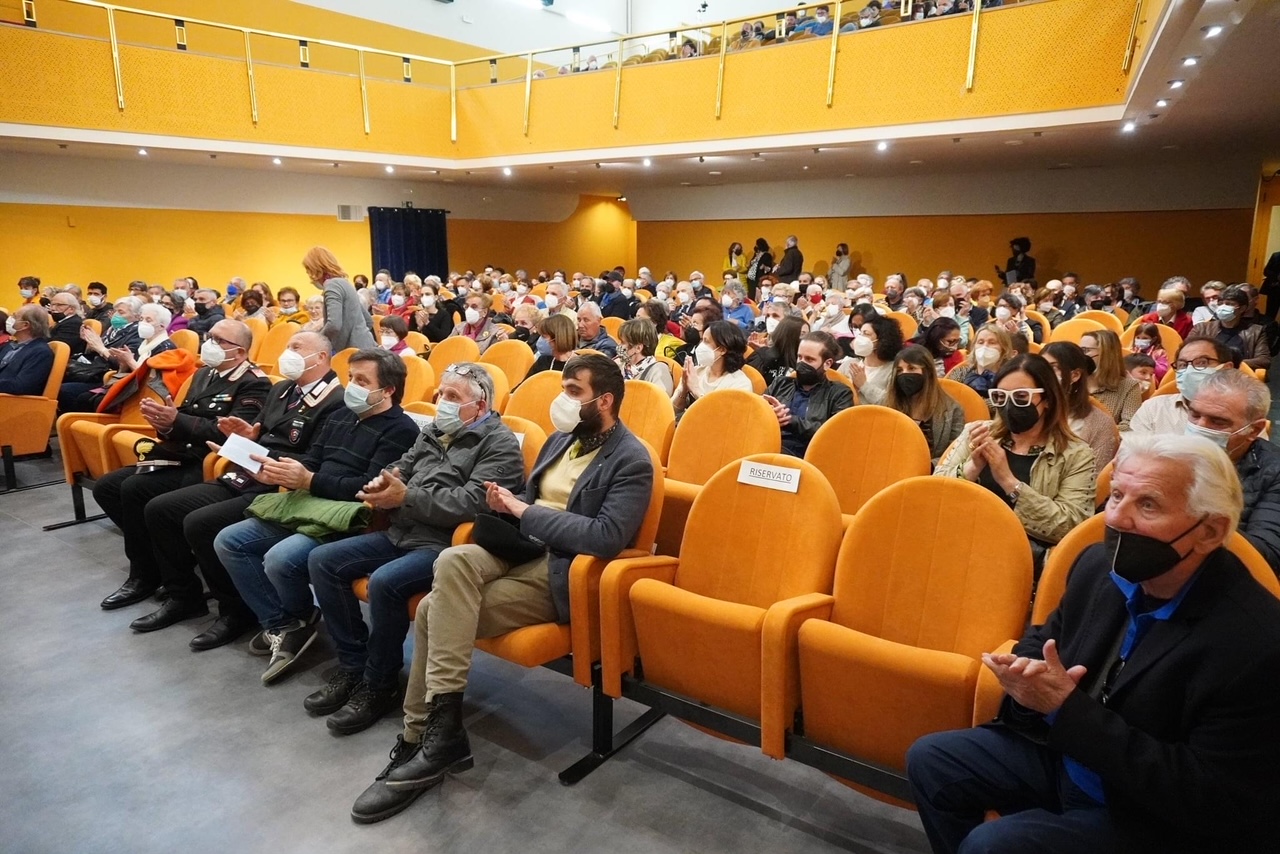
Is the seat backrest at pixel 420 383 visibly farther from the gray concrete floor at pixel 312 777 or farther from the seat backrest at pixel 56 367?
the seat backrest at pixel 56 367

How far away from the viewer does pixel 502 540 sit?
2.48 meters

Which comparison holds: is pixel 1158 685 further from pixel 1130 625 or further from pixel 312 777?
pixel 312 777

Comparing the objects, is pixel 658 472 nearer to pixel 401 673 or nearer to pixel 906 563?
pixel 906 563

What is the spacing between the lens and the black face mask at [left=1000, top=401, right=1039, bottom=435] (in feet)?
8.33

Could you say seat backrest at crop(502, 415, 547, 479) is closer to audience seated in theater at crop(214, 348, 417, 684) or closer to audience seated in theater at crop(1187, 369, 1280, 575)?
audience seated in theater at crop(214, 348, 417, 684)

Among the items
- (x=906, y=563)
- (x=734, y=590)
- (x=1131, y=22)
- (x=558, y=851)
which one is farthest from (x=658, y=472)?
(x=1131, y=22)

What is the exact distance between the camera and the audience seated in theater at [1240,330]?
582cm

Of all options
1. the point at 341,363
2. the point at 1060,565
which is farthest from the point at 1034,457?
the point at 341,363

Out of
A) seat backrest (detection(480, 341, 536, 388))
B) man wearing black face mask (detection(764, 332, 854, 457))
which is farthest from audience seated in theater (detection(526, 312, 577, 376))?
man wearing black face mask (detection(764, 332, 854, 457))

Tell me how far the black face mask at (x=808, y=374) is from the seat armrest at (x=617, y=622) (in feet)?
5.90

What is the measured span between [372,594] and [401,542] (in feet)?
0.88

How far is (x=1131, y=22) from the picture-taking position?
748 centimetres

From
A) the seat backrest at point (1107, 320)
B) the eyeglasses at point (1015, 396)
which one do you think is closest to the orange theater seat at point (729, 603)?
the eyeglasses at point (1015, 396)

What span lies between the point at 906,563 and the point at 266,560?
2.28m
